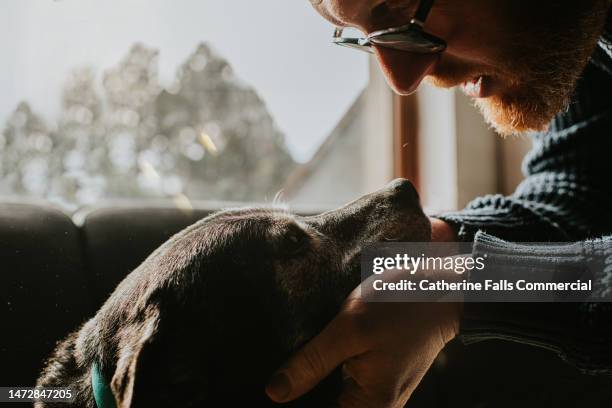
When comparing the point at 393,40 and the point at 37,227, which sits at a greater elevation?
the point at 393,40

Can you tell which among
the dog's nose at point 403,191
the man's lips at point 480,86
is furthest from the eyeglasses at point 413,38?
the dog's nose at point 403,191

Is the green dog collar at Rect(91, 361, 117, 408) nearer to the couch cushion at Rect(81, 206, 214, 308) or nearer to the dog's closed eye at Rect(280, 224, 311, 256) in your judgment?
the dog's closed eye at Rect(280, 224, 311, 256)

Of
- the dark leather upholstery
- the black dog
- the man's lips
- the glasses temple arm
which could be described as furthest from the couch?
the glasses temple arm

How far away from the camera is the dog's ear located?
2.77 feet

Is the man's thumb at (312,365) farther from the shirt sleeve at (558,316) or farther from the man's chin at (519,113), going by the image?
the man's chin at (519,113)

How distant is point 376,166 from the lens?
241 centimetres

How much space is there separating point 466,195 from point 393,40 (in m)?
1.38

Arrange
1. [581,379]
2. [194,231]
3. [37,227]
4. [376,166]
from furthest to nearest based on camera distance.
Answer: [376,166] → [581,379] → [37,227] → [194,231]

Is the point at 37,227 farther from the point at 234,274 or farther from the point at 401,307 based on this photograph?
the point at 401,307

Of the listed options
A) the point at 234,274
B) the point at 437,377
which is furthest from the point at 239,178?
the point at 234,274

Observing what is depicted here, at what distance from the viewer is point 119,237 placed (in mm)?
1588

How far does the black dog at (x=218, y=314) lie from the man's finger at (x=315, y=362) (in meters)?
0.05

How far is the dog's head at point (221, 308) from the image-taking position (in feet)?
2.90

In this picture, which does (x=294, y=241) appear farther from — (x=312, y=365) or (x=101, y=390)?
(x=101, y=390)
